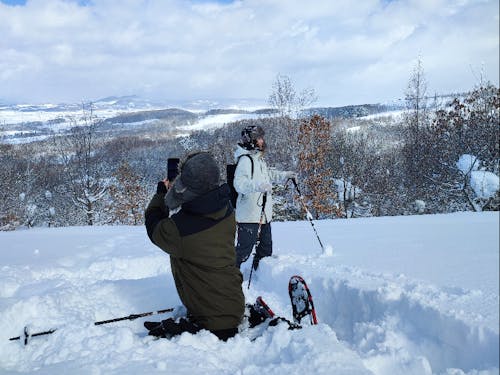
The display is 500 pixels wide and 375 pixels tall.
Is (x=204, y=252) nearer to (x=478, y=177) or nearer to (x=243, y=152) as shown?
(x=243, y=152)

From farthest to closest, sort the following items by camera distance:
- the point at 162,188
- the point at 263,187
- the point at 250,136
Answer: the point at 250,136, the point at 263,187, the point at 162,188

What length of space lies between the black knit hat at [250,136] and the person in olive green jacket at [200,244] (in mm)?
1993

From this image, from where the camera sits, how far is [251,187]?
16.6 ft

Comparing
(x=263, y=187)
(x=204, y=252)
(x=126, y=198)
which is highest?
(x=263, y=187)

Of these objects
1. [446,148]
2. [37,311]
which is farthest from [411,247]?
[446,148]

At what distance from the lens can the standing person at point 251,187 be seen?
5.14 metres

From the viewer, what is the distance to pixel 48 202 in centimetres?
4372

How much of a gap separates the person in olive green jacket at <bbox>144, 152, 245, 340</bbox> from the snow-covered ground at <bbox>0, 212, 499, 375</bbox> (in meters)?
0.20

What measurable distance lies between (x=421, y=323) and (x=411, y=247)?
255cm

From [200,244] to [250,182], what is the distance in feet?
6.47

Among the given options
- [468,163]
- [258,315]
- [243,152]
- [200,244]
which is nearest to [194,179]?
[200,244]

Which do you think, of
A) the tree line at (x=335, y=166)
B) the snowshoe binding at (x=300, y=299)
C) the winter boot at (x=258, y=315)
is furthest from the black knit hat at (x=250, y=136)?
the tree line at (x=335, y=166)

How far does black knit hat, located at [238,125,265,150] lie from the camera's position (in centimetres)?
530

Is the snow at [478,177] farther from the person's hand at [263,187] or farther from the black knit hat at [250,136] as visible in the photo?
the person's hand at [263,187]
